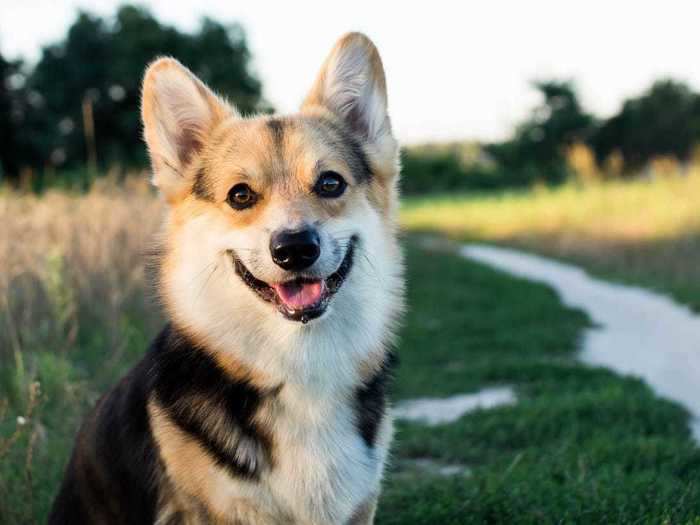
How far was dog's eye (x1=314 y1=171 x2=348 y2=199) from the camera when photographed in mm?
3223

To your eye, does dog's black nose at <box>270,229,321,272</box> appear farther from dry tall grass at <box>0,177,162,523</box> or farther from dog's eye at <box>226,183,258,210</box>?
dry tall grass at <box>0,177,162,523</box>

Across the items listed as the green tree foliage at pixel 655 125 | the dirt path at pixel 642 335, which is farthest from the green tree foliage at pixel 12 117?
the green tree foliage at pixel 655 125

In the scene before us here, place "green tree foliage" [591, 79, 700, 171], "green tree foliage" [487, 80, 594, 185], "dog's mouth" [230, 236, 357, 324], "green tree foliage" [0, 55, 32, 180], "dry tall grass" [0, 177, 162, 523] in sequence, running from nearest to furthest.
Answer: "dog's mouth" [230, 236, 357, 324] < "dry tall grass" [0, 177, 162, 523] < "green tree foliage" [0, 55, 32, 180] < "green tree foliage" [591, 79, 700, 171] < "green tree foliage" [487, 80, 594, 185]

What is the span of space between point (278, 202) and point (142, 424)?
995 mm

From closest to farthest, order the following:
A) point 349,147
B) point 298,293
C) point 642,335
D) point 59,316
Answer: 1. point 298,293
2. point 349,147
3. point 59,316
4. point 642,335

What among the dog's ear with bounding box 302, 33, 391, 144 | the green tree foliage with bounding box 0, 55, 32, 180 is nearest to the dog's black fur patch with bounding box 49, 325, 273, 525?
the dog's ear with bounding box 302, 33, 391, 144

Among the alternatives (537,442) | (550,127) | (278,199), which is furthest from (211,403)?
(550,127)

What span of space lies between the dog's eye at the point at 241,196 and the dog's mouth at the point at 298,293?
29 cm

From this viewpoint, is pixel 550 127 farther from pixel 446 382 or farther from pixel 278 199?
pixel 278 199

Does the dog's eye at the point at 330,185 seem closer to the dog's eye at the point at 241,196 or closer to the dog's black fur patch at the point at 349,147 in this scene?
the dog's black fur patch at the point at 349,147

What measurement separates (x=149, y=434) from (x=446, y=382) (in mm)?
4477

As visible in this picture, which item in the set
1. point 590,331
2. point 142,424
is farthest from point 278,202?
point 590,331

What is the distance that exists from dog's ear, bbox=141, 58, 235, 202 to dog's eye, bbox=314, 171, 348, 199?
570 millimetres

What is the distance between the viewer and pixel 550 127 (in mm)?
41156
